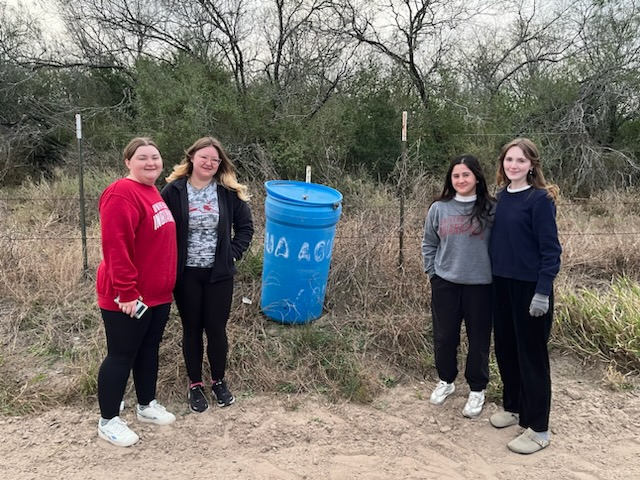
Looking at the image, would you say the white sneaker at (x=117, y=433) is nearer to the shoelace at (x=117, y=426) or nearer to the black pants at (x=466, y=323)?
the shoelace at (x=117, y=426)

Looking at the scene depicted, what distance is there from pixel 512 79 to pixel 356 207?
7.14 m

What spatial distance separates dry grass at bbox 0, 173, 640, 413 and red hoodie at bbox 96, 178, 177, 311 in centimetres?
101

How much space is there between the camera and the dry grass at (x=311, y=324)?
11.5 feet

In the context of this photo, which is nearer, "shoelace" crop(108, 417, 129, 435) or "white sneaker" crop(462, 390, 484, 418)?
"shoelace" crop(108, 417, 129, 435)

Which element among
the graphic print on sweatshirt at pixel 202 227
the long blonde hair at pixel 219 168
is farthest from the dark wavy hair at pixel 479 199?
the graphic print on sweatshirt at pixel 202 227

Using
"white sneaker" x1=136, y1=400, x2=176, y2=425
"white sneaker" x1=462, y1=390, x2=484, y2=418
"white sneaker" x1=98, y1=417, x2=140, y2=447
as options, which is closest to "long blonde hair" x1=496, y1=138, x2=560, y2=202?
"white sneaker" x1=462, y1=390, x2=484, y2=418

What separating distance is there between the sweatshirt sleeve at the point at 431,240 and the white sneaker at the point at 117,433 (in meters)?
2.03

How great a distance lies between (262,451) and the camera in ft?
9.43

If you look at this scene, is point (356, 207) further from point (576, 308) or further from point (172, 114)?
point (172, 114)

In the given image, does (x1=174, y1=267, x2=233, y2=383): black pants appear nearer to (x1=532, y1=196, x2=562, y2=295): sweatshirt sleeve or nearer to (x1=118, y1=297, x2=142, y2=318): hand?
(x1=118, y1=297, x2=142, y2=318): hand

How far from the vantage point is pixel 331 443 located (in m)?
2.96

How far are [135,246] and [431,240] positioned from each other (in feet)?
5.83

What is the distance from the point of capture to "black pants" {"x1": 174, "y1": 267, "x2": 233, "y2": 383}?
9.84ft

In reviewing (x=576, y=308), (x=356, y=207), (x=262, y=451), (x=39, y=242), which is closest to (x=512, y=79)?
(x=356, y=207)
